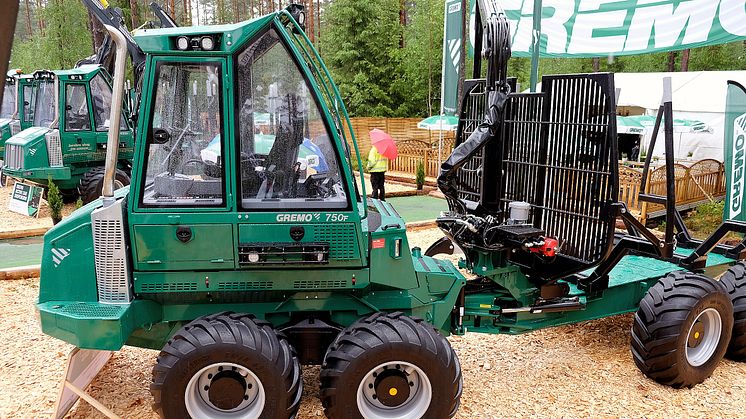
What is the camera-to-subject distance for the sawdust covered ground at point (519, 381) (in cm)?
447

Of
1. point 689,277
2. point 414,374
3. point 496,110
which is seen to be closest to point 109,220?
point 414,374

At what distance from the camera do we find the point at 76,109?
11633 millimetres

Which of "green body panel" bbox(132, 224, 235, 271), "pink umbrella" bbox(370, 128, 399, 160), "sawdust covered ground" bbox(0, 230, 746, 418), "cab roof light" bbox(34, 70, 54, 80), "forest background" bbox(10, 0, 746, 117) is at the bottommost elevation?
"sawdust covered ground" bbox(0, 230, 746, 418)

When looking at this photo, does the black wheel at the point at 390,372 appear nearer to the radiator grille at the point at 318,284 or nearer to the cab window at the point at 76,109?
the radiator grille at the point at 318,284

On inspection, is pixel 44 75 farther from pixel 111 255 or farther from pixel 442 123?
pixel 111 255

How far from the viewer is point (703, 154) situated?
16.1 meters

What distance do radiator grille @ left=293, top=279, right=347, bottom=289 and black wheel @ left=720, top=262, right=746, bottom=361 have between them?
137 inches

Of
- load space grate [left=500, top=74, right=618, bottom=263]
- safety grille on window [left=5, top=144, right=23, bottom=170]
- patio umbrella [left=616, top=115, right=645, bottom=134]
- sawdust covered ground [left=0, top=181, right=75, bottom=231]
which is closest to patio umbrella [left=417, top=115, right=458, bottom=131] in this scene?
patio umbrella [left=616, top=115, right=645, bottom=134]

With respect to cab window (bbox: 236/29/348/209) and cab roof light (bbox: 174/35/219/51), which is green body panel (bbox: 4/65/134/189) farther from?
cab window (bbox: 236/29/348/209)

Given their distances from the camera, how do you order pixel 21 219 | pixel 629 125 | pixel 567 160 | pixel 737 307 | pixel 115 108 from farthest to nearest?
pixel 629 125
pixel 21 219
pixel 737 307
pixel 567 160
pixel 115 108

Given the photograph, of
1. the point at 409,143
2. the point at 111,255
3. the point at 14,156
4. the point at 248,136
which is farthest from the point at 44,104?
the point at 248,136

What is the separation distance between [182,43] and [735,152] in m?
5.28

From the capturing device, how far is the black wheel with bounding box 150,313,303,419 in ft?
11.9

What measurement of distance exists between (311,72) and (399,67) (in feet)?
76.9
